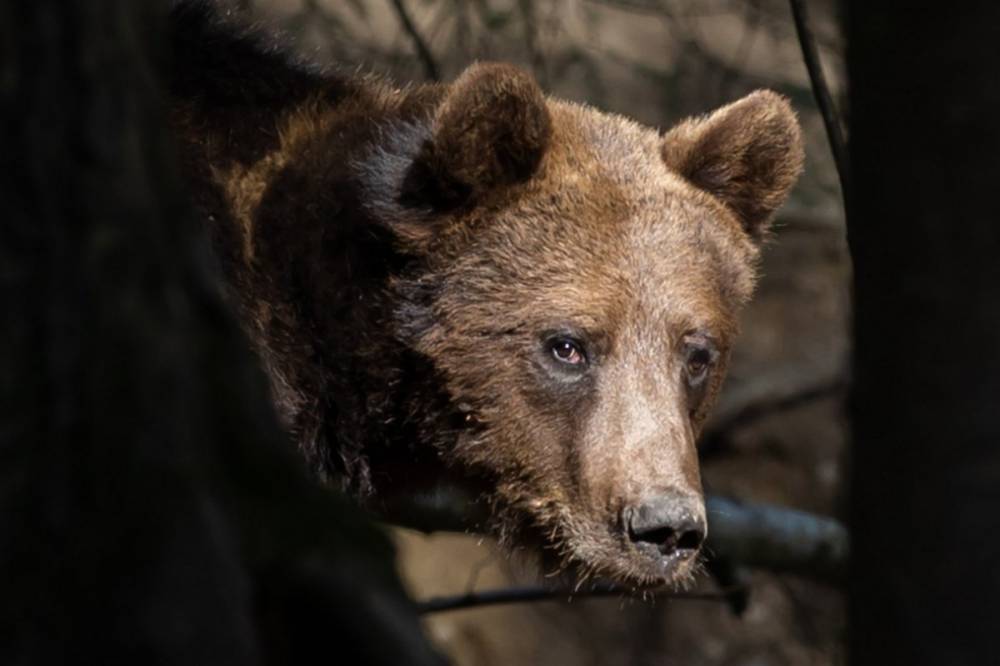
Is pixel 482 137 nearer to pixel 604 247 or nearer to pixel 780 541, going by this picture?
pixel 604 247

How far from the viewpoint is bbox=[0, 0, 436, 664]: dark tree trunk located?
221 centimetres

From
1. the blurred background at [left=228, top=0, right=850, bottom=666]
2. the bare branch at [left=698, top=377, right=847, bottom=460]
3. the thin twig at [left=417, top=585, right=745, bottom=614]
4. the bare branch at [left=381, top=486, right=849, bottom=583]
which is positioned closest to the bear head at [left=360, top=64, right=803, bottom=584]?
the thin twig at [left=417, top=585, right=745, bottom=614]

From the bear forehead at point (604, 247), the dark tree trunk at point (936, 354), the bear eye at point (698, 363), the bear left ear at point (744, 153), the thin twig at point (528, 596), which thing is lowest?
the thin twig at point (528, 596)

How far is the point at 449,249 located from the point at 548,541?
0.97 meters

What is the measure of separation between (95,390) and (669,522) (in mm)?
2904

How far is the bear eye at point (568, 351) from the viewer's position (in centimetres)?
532

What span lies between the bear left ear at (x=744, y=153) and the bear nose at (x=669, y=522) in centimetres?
A: 140

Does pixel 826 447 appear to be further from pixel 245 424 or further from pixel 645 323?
pixel 245 424

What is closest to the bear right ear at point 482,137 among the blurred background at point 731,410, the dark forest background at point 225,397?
the dark forest background at point 225,397

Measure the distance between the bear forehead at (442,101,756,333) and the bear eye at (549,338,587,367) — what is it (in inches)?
3.2

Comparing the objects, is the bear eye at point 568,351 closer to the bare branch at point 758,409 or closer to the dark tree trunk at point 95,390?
the dark tree trunk at point 95,390

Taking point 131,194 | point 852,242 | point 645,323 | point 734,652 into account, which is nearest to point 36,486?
point 131,194

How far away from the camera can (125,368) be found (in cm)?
Answer: 225

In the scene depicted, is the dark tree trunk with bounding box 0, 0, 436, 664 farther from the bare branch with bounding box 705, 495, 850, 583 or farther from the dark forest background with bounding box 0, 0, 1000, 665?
the bare branch with bounding box 705, 495, 850, 583
